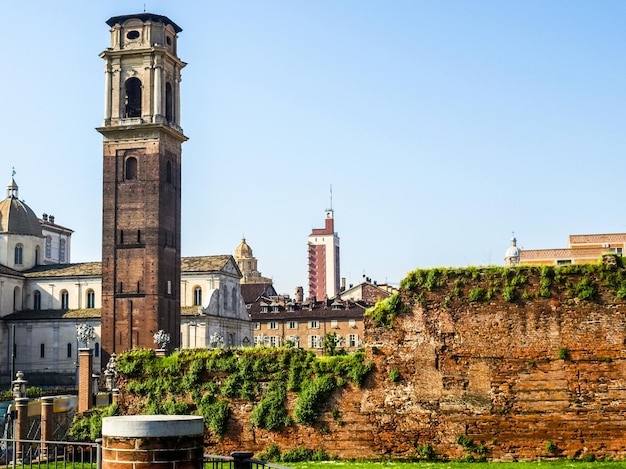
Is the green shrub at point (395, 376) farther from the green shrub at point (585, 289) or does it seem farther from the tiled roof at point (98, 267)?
the tiled roof at point (98, 267)

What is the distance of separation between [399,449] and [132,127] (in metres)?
34.3

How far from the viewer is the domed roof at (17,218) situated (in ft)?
231

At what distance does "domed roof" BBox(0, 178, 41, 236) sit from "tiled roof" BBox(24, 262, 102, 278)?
13.0 ft

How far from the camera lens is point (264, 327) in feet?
271

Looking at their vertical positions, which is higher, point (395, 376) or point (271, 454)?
point (395, 376)

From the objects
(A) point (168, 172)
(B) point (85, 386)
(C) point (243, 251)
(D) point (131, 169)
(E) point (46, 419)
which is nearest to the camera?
(E) point (46, 419)

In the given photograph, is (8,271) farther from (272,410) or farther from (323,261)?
(323,261)

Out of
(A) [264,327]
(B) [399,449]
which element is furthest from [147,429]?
(A) [264,327]

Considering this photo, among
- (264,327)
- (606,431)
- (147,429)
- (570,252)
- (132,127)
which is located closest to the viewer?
(147,429)

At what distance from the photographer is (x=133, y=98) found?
52.7 meters

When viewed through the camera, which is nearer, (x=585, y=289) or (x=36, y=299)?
(x=585, y=289)

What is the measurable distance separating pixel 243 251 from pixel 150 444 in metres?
122

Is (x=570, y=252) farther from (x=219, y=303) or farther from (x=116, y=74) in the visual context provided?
(x=116, y=74)

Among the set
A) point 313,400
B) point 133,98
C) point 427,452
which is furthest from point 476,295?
point 133,98
